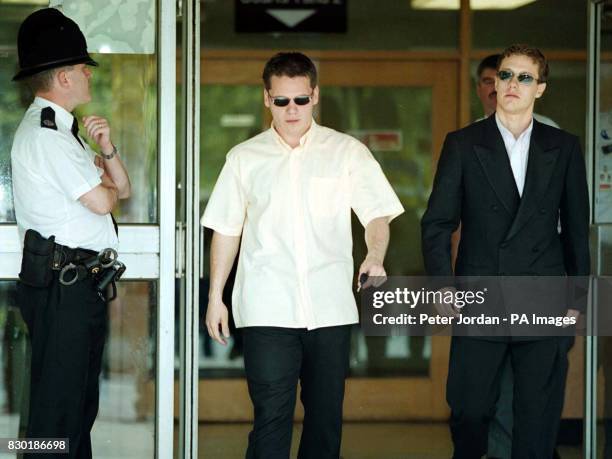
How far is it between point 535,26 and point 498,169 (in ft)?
9.58

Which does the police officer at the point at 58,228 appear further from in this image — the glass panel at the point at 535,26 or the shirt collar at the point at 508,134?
the glass panel at the point at 535,26

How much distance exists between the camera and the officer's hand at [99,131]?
445 centimetres

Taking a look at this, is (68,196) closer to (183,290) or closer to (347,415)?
(183,290)

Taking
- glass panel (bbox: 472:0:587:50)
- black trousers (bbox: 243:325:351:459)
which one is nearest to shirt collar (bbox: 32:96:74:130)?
black trousers (bbox: 243:325:351:459)

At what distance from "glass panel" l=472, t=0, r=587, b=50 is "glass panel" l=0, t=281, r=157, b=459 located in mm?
3184

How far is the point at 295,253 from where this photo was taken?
4.36m

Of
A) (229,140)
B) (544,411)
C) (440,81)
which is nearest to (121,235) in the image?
(544,411)

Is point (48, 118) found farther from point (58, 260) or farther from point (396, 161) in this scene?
point (396, 161)

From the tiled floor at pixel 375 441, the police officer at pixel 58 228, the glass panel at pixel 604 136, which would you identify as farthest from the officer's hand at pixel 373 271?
the tiled floor at pixel 375 441

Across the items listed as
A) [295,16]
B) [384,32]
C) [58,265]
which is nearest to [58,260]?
[58,265]

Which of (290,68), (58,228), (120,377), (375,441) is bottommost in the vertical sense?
(375,441)

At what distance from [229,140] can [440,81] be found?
4.49 feet

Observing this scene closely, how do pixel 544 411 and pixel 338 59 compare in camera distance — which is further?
pixel 338 59

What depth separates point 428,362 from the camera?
23.8 feet
